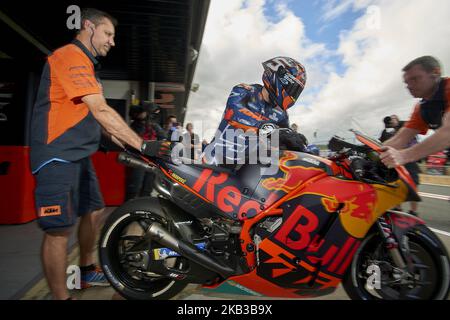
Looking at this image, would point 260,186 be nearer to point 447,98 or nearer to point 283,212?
point 283,212

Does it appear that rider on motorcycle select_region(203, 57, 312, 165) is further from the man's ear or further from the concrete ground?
the man's ear

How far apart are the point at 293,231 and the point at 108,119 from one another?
137cm

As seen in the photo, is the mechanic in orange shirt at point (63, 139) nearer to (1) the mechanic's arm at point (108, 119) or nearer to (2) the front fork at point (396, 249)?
(1) the mechanic's arm at point (108, 119)

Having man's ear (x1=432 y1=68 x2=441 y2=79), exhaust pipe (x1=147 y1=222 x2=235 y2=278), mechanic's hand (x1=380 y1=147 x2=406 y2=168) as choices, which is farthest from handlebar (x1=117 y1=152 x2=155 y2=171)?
man's ear (x1=432 y1=68 x2=441 y2=79)

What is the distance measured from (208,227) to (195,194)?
9.9 inches

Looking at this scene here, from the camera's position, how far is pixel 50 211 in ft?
5.47

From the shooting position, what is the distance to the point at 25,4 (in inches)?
144

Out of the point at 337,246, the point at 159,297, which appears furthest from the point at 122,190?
the point at 337,246

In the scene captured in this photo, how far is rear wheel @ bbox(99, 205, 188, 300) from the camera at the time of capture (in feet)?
6.15

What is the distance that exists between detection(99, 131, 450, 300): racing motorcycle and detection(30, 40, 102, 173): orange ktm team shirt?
1.19 ft

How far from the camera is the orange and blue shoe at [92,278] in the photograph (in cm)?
219

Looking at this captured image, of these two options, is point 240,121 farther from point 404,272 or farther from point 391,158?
point 404,272

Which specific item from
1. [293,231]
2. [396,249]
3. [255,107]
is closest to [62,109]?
[255,107]
